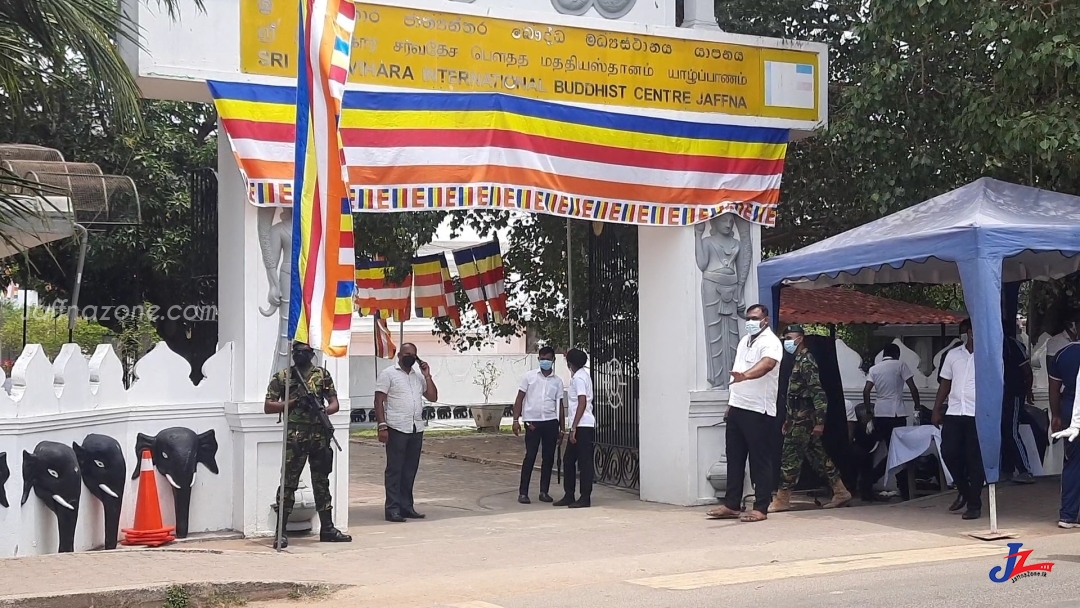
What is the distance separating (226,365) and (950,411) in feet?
21.7

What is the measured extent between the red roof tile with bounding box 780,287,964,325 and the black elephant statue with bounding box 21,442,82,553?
1082 centimetres

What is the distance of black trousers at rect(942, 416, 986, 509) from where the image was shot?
10.9 meters

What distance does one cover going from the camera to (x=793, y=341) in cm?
1183

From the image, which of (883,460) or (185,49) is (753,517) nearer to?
(883,460)

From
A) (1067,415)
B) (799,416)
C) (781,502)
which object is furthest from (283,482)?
(1067,415)

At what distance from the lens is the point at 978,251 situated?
10133 millimetres

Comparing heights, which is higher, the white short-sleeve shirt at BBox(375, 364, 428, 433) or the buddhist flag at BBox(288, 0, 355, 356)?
the buddhist flag at BBox(288, 0, 355, 356)

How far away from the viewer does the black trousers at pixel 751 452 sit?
11133 millimetres

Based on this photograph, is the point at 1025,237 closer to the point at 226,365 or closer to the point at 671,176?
the point at 671,176

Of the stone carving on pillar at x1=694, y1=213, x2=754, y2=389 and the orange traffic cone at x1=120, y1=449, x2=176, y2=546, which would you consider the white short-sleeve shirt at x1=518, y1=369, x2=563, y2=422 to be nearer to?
the stone carving on pillar at x1=694, y1=213, x2=754, y2=389

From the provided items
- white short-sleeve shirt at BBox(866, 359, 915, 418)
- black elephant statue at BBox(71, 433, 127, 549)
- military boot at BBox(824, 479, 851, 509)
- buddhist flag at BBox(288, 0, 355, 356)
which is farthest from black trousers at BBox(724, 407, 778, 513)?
black elephant statue at BBox(71, 433, 127, 549)

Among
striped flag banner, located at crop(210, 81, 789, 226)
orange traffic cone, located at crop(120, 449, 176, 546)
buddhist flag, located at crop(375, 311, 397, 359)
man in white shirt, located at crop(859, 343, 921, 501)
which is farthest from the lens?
buddhist flag, located at crop(375, 311, 397, 359)

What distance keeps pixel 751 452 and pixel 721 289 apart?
217cm

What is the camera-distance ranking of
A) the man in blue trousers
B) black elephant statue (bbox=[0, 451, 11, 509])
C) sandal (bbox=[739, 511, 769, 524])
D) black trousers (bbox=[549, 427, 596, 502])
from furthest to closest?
1. black trousers (bbox=[549, 427, 596, 502])
2. sandal (bbox=[739, 511, 769, 524])
3. the man in blue trousers
4. black elephant statue (bbox=[0, 451, 11, 509])
